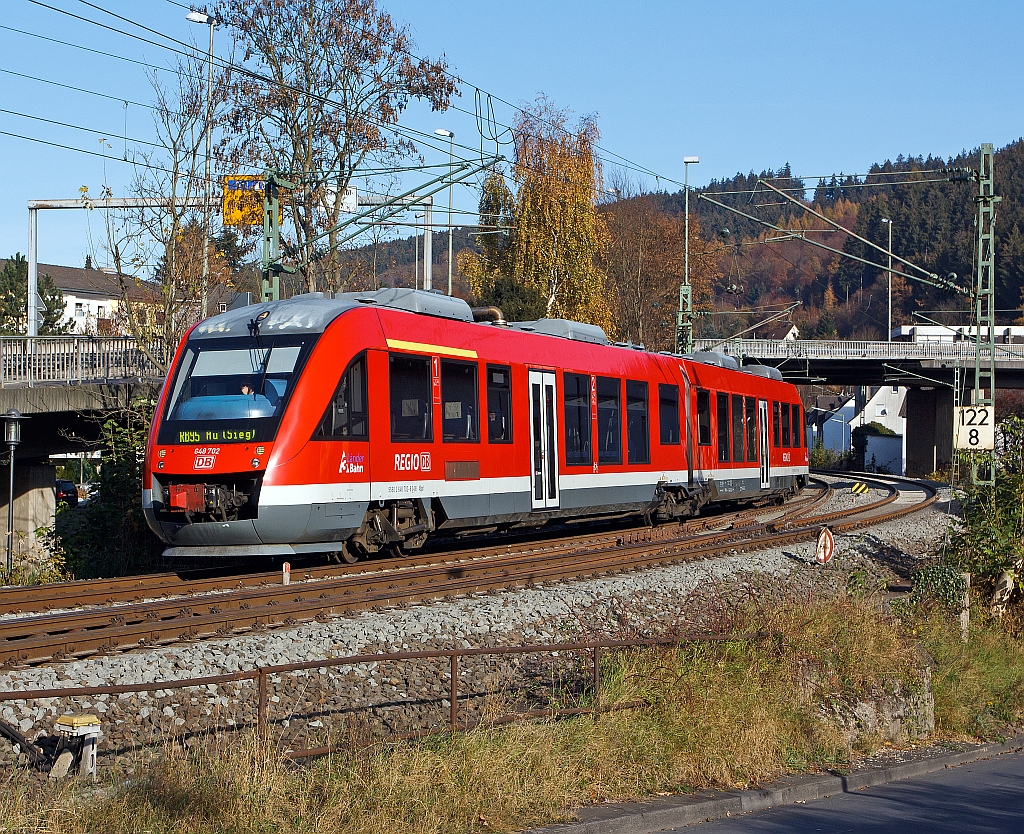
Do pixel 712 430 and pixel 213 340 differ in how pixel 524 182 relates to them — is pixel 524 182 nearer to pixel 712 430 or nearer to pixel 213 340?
pixel 712 430

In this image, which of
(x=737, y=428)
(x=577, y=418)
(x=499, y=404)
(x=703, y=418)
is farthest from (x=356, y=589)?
(x=737, y=428)

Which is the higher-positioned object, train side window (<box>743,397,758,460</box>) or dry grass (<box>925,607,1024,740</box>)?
train side window (<box>743,397,758,460</box>)

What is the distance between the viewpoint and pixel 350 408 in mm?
13719

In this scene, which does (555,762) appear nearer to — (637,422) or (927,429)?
(637,422)

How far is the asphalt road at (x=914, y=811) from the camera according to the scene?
6891mm

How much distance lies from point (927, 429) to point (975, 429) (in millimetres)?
52618

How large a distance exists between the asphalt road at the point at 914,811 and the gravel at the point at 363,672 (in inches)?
73.5

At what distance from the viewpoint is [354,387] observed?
13.8 m

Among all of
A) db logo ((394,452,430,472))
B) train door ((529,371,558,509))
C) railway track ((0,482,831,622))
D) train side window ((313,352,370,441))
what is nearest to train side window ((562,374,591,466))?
train door ((529,371,558,509))

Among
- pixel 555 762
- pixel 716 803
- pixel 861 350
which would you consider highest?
pixel 861 350

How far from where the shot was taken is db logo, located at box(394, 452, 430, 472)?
47.4 ft

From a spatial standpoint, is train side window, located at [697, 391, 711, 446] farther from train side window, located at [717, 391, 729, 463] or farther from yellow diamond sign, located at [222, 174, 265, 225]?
yellow diamond sign, located at [222, 174, 265, 225]

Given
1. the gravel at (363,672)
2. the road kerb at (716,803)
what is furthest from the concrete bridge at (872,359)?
the road kerb at (716,803)

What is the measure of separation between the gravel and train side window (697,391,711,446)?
10.8 m
